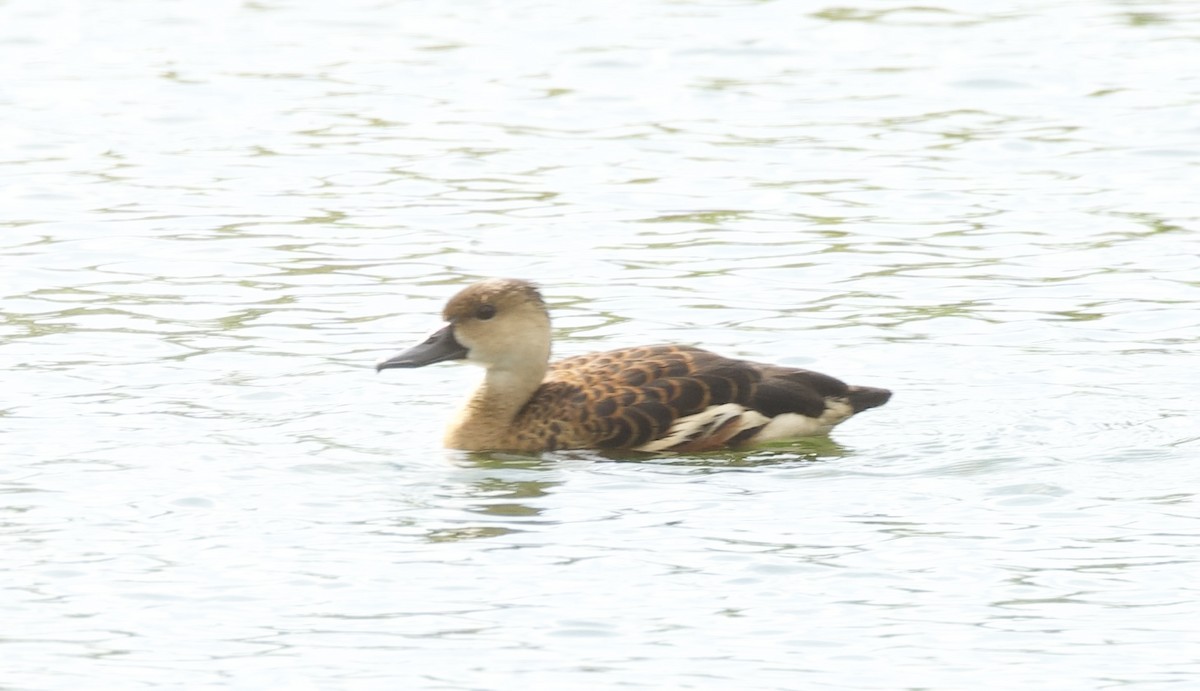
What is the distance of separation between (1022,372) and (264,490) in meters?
4.52

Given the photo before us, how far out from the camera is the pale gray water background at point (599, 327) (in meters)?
9.16

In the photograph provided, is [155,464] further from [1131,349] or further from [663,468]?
[1131,349]

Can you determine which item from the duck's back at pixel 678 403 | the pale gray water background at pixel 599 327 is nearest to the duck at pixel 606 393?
the duck's back at pixel 678 403

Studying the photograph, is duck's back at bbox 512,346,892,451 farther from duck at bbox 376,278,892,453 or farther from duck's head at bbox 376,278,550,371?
duck's head at bbox 376,278,550,371

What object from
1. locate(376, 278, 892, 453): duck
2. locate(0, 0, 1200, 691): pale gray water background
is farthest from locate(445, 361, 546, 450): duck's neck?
locate(0, 0, 1200, 691): pale gray water background

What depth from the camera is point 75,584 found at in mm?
9625

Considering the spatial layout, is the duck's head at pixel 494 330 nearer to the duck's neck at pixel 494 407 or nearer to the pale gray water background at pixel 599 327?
the duck's neck at pixel 494 407

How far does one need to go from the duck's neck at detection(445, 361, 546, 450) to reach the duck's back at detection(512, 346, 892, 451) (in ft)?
0.21

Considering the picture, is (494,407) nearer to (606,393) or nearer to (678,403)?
(606,393)

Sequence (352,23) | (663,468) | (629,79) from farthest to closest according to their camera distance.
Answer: (352,23) → (629,79) → (663,468)

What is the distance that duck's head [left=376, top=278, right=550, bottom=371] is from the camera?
39.7 ft

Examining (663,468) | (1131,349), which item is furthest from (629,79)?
(663,468)

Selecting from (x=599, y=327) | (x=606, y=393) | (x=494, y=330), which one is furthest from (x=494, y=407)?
(x=599, y=327)

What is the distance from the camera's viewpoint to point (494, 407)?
12.0m
